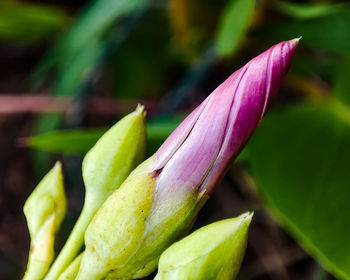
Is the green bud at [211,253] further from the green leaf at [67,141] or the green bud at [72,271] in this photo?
the green leaf at [67,141]

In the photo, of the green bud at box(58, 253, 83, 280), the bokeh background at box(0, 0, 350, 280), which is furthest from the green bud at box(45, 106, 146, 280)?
the bokeh background at box(0, 0, 350, 280)

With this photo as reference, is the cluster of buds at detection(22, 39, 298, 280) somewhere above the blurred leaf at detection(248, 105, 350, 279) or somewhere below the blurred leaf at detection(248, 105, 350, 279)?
above

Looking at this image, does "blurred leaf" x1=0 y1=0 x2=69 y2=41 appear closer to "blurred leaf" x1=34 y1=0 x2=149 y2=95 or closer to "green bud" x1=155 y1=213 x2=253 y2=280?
"blurred leaf" x1=34 y1=0 x2=149 y2=95

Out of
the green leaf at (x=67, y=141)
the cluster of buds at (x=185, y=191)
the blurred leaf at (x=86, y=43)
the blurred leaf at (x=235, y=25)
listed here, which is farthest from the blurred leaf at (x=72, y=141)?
the blurred leaf at (x=86, y=43)

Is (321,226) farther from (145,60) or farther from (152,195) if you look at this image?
(145,60)

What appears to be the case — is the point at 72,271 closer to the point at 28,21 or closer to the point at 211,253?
the point at 211,253

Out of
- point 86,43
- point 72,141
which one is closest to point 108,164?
point 72,141

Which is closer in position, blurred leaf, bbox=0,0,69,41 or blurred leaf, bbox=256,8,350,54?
blurred leaf, bbox=256,8,350,54
